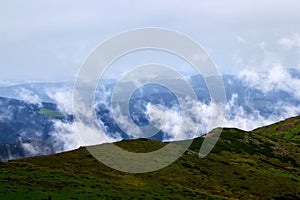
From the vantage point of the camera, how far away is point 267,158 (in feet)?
522

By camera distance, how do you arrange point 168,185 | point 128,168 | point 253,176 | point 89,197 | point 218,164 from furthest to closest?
1. point 218,164
2. point 253,176
3. point 128,168
4. point 168,185
5. point 89,197

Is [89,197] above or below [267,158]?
below

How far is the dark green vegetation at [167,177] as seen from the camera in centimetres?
8019

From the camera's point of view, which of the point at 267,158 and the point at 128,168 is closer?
the point at 128,168

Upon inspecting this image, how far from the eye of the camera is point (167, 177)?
362 feet

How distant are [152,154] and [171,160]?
8066 millimetres

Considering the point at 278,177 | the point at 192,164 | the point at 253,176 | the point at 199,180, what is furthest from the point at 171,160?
the point at 278,177

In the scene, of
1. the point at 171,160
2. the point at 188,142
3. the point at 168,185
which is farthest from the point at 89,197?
the point at 188,142

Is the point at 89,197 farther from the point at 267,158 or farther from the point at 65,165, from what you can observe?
the point at 267,158

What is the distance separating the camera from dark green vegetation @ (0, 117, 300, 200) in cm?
8019

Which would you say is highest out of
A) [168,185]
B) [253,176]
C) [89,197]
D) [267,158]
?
[267,158]

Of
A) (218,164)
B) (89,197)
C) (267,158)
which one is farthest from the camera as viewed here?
(267,158)

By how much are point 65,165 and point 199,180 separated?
128 ft

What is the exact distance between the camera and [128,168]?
365 ft
